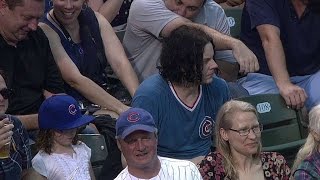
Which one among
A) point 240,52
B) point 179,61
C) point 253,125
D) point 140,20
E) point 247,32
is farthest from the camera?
point 247,32

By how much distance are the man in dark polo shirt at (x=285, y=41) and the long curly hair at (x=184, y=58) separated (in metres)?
1.05

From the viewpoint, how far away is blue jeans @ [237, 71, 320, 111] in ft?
17.3

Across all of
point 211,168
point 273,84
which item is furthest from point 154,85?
point 273,84

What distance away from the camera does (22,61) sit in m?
4.60

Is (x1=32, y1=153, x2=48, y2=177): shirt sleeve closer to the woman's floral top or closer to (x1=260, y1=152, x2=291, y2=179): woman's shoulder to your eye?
the woman's floral top

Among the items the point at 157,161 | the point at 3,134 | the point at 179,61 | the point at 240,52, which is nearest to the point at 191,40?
the point at 179,61

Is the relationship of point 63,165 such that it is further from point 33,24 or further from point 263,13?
point 263,13

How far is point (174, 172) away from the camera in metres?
3.76

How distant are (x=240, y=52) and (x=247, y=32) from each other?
79cm

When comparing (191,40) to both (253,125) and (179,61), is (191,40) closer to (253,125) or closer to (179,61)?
(179,61)

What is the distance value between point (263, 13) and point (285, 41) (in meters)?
0.28

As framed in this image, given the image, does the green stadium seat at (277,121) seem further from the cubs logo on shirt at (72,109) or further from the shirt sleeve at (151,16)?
the cubs logo on shirt at (72,109)

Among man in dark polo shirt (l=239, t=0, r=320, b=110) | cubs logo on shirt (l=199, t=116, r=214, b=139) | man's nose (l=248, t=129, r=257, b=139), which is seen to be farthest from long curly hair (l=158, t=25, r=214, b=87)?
man in dark polo shirt (l=239, t=0, r=320, b=110)

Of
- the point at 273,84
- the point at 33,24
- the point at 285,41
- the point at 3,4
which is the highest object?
the point at 3,4
